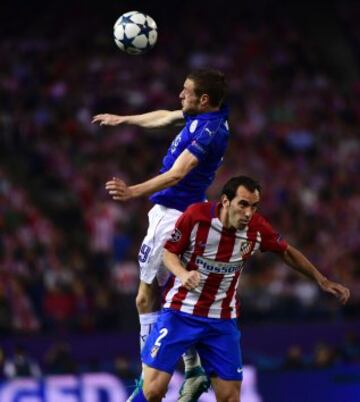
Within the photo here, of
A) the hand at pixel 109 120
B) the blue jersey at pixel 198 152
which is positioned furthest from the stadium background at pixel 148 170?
the hand at pixel 109 120

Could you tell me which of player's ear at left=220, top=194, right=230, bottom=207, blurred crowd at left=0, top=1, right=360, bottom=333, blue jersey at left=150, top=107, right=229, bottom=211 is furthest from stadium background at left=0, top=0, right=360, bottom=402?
player's ear at left=220, top=194, right=230, bottom=207

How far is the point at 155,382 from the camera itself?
9.63 meters

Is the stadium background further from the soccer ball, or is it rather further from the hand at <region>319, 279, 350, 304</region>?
the soccer ball

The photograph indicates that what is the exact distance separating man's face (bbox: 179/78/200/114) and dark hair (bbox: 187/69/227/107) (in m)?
0.03

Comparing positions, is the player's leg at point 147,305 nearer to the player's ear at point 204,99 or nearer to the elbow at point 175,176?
the elbow at point 175,176

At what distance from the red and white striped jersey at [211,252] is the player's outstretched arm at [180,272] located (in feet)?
0.30

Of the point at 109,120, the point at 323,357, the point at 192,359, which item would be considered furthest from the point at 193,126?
the point at 323,357

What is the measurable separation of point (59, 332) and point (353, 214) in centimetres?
585

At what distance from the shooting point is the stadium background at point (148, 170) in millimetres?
16062

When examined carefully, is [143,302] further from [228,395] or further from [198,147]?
[198,147]

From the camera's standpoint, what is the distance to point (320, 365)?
47.8ft

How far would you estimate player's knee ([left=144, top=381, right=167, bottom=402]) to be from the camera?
9.61 metres

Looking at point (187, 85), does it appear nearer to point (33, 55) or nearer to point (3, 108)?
point (3, 108)

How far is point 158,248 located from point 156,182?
3.36ft
